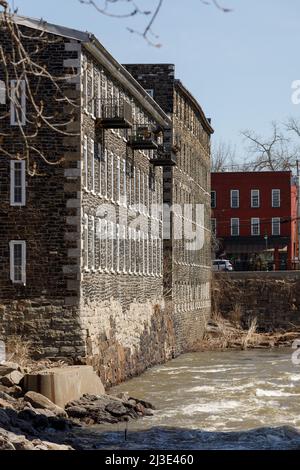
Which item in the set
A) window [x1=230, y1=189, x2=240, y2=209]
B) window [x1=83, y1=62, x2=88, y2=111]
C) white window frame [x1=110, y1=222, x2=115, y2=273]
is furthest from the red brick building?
window [x1=83, y1=62, x2=88, y2=111]

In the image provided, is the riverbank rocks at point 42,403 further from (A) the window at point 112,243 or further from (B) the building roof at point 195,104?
(B) the building roof at point 195,104

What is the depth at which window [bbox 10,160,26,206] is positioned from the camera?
36125 millimetres

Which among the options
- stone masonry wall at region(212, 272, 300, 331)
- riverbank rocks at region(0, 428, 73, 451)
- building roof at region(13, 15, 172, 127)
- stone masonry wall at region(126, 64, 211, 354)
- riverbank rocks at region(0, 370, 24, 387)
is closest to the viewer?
riverbank rocks at region(0, 428, 73, 451)

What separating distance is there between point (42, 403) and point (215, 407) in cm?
594

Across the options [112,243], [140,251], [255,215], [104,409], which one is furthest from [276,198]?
[104,409]

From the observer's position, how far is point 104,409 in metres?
30.3

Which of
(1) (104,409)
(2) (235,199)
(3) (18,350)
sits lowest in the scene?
(1) (104,409)

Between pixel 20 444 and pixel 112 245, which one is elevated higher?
pixel 112 245

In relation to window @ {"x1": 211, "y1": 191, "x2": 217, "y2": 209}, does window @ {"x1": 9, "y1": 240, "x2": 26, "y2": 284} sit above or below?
below

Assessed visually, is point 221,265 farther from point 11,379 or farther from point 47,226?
point 11,379

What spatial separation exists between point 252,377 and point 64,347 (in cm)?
1122

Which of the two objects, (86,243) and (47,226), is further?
(86,243)

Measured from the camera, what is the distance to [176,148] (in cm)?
5797

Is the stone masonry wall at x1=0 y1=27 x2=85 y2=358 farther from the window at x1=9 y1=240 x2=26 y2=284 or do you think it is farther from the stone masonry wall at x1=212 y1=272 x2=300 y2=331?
the stone masonry wall at x1=212 y1=272 x2=300 y2=331
